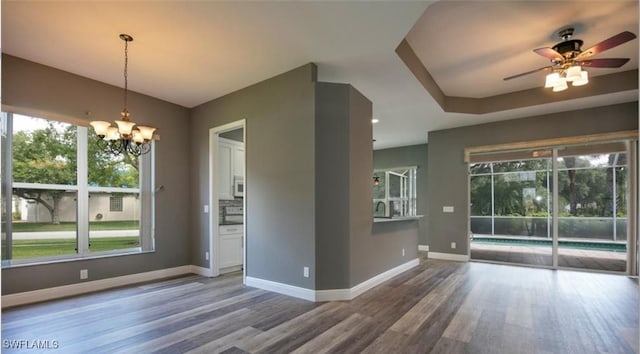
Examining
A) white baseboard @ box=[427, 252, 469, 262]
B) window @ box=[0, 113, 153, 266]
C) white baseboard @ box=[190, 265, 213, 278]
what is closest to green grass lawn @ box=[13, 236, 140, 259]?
window @ box=[0, 113, 153, 266]

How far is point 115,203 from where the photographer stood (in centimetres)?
486

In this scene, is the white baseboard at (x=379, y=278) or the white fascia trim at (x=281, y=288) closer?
the white fascia trim at (x=281, y=288)

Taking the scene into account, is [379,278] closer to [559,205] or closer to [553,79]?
[553,79]

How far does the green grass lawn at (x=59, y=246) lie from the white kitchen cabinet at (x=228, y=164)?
1487 millimetres

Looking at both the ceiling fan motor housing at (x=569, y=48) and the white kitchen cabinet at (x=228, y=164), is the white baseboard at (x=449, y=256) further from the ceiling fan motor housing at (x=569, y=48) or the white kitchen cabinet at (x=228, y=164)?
the white kitchen cabinet at (x=228, y=164)

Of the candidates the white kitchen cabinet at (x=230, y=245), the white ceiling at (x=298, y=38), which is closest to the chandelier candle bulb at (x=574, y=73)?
the white ceiling at (x=298, y=38)

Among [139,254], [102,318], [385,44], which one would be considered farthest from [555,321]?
[139,254]

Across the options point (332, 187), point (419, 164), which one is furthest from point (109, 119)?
point (419, 164)

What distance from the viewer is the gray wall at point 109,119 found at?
3930 millimetres

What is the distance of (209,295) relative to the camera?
13.8 ft

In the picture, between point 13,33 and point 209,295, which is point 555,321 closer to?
point 209,295

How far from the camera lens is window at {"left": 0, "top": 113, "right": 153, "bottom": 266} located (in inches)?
156

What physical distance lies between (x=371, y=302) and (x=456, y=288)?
1.37 m

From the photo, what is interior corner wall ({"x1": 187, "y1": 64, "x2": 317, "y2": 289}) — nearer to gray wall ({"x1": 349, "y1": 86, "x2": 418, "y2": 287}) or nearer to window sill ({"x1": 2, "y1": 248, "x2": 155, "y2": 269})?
gray wall ({"x1": 349, "y1": 86, "x2": 418, "y2": 287})
